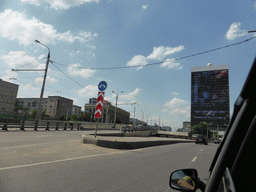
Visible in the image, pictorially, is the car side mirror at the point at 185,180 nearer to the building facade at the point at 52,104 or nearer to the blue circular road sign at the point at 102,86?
the blue circular road sign at the point at 102,86

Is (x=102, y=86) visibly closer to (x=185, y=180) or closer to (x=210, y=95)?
(x=185, y=180)

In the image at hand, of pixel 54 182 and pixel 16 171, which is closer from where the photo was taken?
pixel 54 182

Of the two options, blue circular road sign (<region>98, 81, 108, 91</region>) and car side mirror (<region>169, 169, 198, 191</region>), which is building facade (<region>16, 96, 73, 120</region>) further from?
car side mirror (<region>169, 169, 198, 191</region>)

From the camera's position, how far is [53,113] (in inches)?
4877

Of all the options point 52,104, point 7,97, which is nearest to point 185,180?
point 7,97

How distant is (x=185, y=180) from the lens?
4.67ft

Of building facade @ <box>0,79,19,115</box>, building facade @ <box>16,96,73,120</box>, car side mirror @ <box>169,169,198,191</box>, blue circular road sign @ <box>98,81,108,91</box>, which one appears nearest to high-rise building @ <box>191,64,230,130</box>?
building facade @ <box>16,96,73,120</box>

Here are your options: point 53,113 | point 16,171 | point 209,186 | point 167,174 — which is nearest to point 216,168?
point 209,186

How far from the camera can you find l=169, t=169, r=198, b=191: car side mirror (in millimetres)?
1373

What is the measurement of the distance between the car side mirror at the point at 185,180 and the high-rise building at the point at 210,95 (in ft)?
507

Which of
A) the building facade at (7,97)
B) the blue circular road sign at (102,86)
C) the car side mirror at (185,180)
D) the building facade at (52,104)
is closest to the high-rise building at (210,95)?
the building facade at (52,104)

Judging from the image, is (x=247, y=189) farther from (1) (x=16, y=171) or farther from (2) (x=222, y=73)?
(2) (x=222, y=73)

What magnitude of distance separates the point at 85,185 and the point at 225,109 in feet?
532

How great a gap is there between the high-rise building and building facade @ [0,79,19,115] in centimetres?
13747
